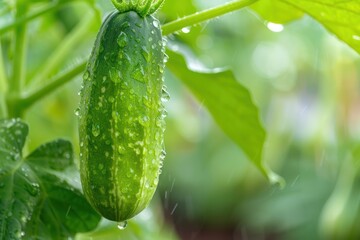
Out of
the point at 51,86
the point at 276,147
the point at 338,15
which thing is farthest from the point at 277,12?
the point at 276,147

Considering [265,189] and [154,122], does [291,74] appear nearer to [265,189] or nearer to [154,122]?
[265,189]

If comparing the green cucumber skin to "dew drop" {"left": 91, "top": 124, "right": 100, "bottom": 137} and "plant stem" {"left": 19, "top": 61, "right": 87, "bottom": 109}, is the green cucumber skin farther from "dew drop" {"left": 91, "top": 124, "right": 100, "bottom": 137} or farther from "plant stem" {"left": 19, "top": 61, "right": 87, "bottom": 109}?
"plant stem" {"left": 19, "top": 61, "right": 87, "bottom": 109}

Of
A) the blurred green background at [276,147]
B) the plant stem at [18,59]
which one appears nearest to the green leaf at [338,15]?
the plant stem at [18,59]

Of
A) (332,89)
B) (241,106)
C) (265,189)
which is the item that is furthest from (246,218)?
(241,106)

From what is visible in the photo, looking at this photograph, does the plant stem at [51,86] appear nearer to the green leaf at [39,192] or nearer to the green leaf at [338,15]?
the green leaf at [39,192]

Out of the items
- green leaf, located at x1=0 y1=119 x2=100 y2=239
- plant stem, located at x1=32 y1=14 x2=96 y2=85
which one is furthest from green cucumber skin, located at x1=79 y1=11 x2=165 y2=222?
plant stem, located at x1=32 y1=14 x2=96 y2=85
